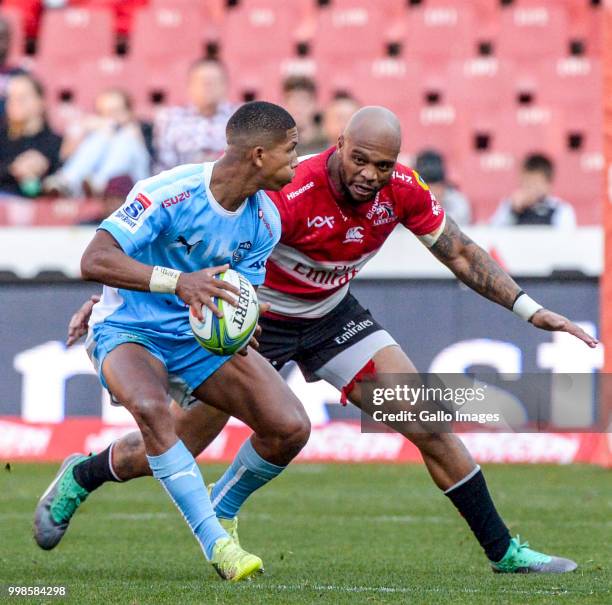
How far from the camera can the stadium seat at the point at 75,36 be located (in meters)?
17.1

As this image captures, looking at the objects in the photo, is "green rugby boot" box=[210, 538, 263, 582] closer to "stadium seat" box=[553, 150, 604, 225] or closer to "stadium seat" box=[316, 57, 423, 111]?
"stadium seat" box=[553, 150, 604, 225]

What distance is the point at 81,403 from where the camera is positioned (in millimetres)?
12086

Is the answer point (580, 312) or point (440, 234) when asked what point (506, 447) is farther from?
point (440, 234)

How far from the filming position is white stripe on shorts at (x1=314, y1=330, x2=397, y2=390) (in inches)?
268

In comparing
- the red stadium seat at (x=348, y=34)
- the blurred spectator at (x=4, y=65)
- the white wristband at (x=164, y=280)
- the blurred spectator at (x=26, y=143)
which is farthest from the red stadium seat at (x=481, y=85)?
the white wristband at (x=164, y=280)

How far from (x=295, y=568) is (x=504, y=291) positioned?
1.63 meters

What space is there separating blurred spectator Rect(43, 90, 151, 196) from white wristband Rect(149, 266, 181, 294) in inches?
330

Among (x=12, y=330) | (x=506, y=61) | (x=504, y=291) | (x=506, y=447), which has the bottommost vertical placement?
(x=506, y=447)

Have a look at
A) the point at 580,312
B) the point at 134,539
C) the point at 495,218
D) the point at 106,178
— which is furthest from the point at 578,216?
the point at 134,539

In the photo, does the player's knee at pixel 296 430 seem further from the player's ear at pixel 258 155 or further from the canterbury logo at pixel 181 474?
the player's ear at pixel 258 155

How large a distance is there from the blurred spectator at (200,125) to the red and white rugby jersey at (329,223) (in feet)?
23.4

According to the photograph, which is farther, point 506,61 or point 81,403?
point 506,61

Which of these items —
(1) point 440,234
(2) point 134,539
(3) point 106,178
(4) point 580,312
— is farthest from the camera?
(3) point 106,178

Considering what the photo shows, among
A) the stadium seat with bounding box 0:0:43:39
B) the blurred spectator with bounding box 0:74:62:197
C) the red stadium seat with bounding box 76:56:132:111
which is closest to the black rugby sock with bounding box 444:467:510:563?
the blurred spectator with bounding box 0:74:62:197
